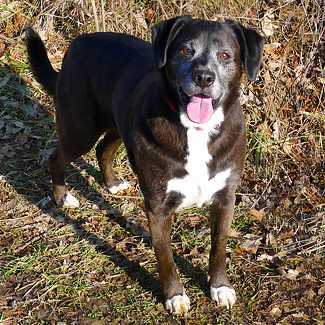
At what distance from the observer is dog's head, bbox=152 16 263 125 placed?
3.00 metres

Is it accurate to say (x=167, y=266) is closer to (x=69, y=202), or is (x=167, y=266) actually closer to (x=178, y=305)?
(x=178, y=305)

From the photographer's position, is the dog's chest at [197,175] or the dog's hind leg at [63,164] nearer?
the dog's chest at [197,175]

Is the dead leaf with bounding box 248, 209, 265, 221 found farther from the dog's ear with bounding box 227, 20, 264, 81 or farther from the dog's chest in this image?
the dog's ear with bounding box 227, 20, 264, 81

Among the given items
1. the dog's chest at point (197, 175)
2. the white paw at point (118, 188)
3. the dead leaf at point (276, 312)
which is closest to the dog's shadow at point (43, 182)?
the white paw at point (118, 188)

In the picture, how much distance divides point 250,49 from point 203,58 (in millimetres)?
280

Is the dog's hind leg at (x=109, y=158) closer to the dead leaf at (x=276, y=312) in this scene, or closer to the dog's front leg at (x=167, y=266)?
the dog's front leg at (x=167, y=266)

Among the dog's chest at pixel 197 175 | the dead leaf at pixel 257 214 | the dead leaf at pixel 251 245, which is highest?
the dog's chest at pixel 197 175

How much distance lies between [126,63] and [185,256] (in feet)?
4.46

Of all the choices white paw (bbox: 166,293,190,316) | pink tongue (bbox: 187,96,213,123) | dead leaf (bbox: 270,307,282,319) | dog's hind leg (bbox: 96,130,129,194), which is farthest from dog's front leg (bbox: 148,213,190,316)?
dog's hind leg (bbox: 96,130,129,194)

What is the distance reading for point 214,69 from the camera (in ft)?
9.85

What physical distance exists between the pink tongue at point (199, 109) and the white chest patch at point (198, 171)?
0.26 feet

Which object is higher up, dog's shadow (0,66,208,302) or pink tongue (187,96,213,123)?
pink tongue (187,96,213,123)

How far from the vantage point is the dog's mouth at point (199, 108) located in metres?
3.07

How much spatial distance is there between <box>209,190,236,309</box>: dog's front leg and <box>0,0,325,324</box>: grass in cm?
10
